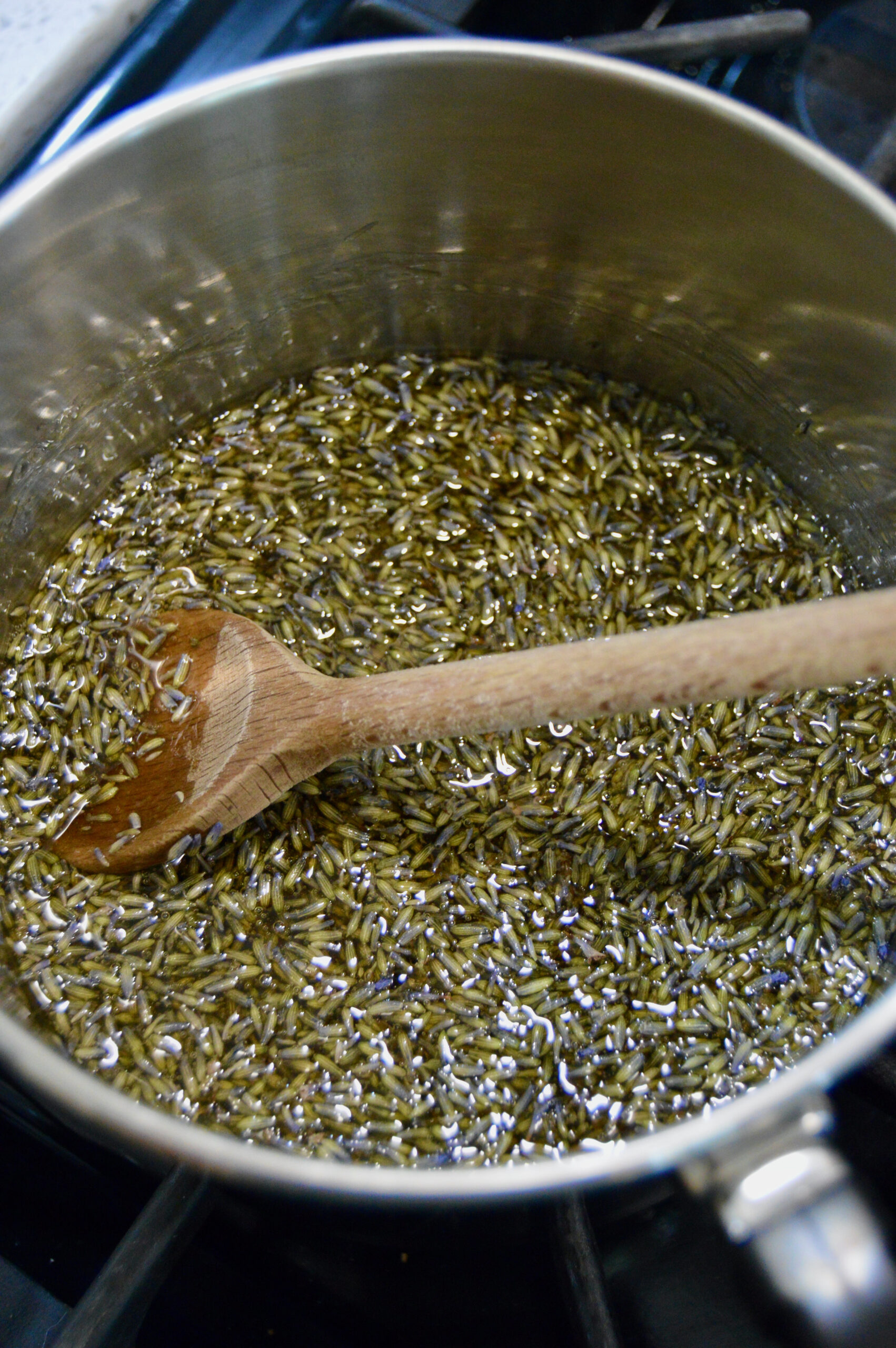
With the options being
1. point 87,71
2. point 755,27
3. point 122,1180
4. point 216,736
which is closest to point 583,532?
point 216,736

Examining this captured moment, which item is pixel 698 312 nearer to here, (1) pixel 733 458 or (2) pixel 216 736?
(1) pixel 733 458

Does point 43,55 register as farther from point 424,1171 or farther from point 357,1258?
point 357,1258

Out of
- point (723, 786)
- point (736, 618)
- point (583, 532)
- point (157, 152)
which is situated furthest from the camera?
point (583, 532)

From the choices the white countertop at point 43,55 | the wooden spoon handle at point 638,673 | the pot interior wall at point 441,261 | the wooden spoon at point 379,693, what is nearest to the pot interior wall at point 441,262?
the pot interior wall at point 441,261

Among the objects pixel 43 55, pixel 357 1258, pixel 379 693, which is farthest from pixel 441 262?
pixel 357 1258

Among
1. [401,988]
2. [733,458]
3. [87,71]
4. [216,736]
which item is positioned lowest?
[401,988]

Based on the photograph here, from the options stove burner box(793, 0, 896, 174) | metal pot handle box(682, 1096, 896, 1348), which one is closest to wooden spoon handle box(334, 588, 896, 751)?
metal pot handle box(682, 1096, 896, 1348)

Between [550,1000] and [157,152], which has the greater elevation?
[157,152]
